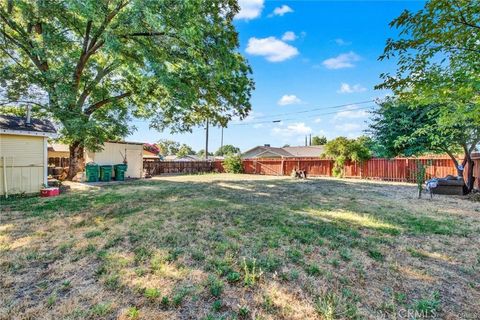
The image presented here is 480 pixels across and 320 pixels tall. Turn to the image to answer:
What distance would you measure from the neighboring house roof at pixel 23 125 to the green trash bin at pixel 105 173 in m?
4.18

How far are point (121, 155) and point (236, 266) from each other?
14.0 metres

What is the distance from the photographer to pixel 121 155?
1469cm

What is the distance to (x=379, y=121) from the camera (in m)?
11.5

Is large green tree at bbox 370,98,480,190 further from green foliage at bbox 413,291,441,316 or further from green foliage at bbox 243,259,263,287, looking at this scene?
green foliage at bbox 243,259,263,287

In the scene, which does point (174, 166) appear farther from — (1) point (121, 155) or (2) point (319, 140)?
(2) point (319, 140)

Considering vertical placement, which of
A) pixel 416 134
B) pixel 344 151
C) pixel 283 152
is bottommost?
pixel 344 151

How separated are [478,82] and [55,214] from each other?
7344mm

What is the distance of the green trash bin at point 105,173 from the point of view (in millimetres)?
12648

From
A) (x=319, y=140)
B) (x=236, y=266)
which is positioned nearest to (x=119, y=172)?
(x=236, y=266)

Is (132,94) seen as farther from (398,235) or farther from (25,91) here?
(398,235)

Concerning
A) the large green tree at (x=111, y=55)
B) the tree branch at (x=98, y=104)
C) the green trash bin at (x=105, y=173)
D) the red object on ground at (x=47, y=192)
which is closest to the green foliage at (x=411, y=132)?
the large green tree at (x=111, y=55)

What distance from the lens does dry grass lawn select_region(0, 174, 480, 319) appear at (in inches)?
81.4

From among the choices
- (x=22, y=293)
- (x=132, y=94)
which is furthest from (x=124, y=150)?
(x=22, y=293)

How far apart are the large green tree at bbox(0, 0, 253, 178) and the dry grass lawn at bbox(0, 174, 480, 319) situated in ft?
14.7
